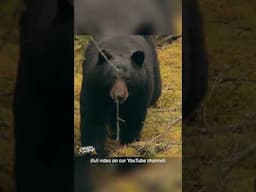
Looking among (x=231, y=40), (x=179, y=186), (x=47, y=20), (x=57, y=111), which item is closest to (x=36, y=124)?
(x=57, y=111)

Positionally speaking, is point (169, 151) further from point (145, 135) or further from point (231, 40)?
point (231, 40)

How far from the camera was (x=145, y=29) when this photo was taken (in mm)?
4457

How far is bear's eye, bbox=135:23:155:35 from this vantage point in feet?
14.6

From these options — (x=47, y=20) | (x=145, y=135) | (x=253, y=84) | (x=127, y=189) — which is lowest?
(x=127, y=189)

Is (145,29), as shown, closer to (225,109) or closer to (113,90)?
(113,90)

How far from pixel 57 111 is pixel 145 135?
0.54 metres

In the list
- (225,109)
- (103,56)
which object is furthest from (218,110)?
(103,56)

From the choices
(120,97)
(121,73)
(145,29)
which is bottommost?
(120,97)

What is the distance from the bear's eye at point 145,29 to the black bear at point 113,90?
0.04m

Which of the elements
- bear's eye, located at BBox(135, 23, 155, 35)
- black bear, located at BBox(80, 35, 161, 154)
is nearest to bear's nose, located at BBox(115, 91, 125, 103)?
black bear, located at BBox(80, 35, 161, 154)

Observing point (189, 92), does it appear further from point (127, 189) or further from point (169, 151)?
point (127, 189)

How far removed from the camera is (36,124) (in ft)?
14.5

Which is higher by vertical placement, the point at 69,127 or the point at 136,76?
the point at 136,76

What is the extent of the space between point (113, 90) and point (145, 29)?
414mm
